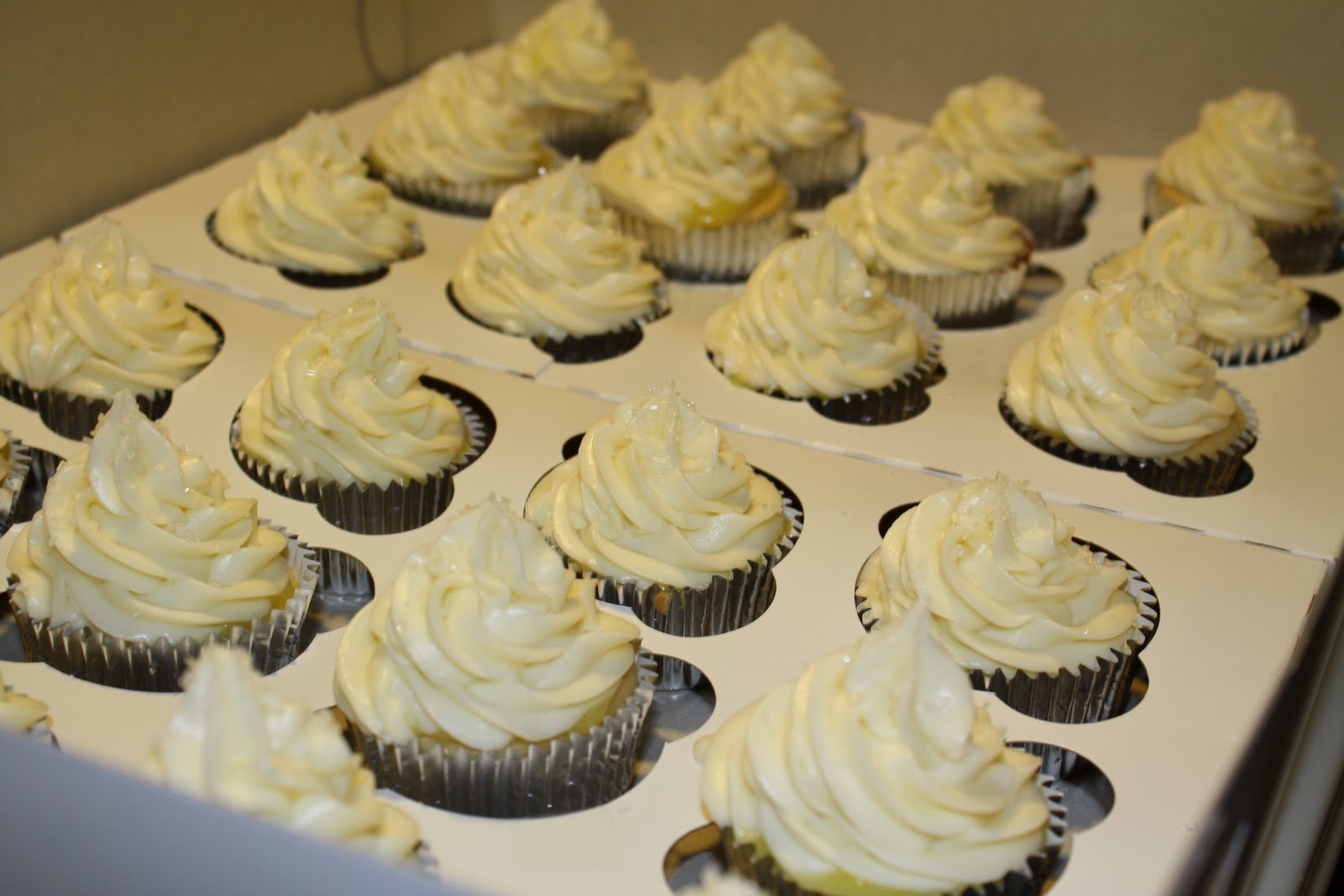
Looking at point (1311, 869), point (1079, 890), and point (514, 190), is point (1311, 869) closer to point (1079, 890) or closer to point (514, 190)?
point (1079, 890)

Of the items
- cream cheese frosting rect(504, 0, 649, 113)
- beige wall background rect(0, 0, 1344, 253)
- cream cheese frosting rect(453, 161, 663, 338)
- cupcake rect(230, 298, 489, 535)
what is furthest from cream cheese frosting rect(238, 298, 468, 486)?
cream cheese frosting rect(504, 0, 649, 113)

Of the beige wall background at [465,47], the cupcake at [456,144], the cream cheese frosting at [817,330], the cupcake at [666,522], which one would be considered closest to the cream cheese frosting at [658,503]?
the cupcake at [666,522]

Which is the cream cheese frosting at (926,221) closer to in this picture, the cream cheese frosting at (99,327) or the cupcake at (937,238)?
the cupcake at (937,238)

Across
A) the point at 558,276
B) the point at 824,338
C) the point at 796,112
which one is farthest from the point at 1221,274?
the point at 558,276

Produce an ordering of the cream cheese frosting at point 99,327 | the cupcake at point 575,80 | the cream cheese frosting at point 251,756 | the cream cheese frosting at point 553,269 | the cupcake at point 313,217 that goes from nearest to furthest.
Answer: the cream cheese frosting at point 251,756 → the cream cheese frosting at point 99,327 → the cream cheese frosting at point 553,269 → the cupcake at point 313,217 → the cupcake at point 575,80

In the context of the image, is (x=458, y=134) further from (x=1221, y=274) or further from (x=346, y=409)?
(x=1221, y=274)

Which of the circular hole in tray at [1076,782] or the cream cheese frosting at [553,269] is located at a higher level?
the cream cheese frosting at [553,269]

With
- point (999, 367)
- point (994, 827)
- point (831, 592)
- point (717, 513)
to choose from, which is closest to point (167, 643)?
point (717, 513)
